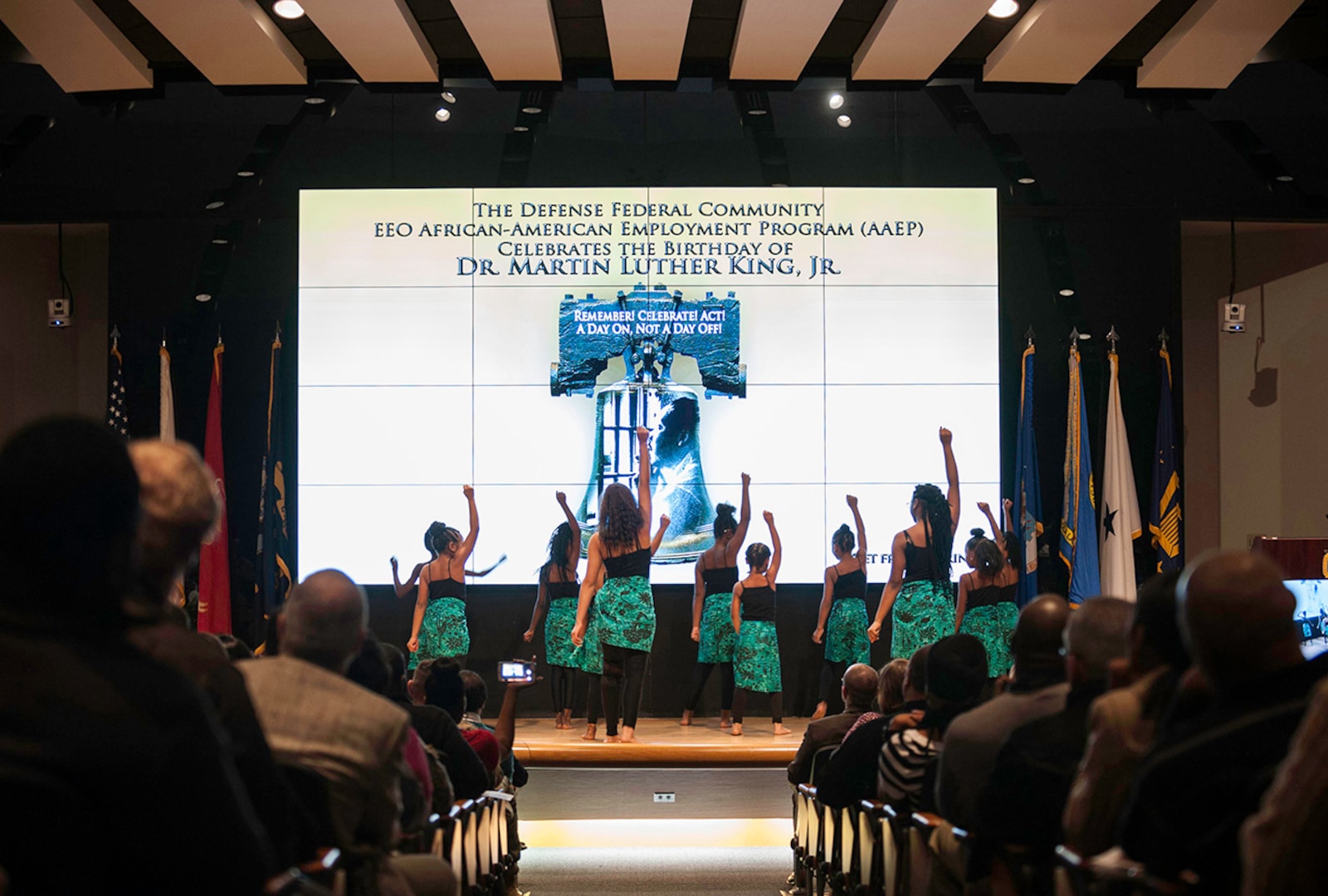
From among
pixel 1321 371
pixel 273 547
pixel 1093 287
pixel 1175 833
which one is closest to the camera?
pixel 1175 833

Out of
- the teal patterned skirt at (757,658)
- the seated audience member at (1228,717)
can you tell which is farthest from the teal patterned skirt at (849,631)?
the seated audience member at (1228,717)

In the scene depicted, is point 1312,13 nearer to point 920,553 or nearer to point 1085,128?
point 1085,128

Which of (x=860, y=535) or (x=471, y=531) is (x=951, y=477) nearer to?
(x=860, y=535)

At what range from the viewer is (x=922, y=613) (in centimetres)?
841

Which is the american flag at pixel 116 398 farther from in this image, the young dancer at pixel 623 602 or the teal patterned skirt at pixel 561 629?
the young dancer at pixel 623 602

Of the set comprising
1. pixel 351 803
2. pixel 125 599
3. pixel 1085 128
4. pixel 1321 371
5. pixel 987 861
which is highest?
pixel 1085 128

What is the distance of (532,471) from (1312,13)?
569cm

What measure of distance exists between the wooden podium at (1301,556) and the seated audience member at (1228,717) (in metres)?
5.89

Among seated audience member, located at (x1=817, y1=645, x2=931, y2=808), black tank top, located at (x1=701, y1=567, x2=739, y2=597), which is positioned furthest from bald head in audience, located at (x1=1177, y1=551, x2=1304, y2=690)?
black tank top, located at (x1=701, y1=567, x2=739, y2=597)

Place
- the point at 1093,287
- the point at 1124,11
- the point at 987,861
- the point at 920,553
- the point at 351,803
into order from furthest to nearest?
the point at 1093,287
the point at 920,553
the point at 1124,11
the point at 987,861
the point at 351,803

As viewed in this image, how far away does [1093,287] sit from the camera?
382 inches

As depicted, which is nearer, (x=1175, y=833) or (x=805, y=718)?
(x=1175, y=833)

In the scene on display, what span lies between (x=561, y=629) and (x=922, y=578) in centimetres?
233

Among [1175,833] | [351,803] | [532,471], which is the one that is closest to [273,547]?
[532,471]
